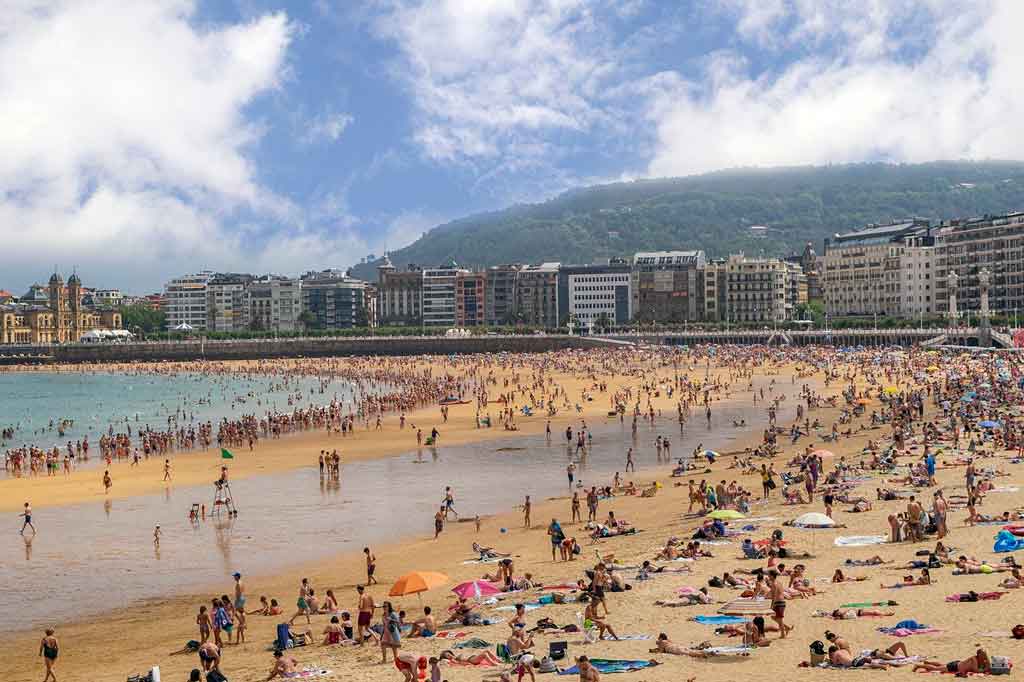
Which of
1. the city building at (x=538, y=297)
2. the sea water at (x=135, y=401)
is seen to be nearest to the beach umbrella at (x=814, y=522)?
the sea water at (x=135, y=401)

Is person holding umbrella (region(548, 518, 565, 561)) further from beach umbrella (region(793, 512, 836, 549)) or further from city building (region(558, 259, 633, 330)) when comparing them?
city building (region(558, 259, 633, 330))

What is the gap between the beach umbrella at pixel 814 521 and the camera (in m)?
21.5

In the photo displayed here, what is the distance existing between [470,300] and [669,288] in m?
38.8

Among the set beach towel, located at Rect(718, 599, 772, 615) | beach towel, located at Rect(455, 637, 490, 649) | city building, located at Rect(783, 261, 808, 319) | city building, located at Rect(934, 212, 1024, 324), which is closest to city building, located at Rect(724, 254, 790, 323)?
city building, located at Rect(783, 261, 808, 319)

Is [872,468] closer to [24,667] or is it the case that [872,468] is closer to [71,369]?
[24,667]

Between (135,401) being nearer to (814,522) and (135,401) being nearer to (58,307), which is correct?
(814,522)

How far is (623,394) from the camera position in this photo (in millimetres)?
62750

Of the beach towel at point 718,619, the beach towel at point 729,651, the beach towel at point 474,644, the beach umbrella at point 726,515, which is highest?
the beach umbrella at point 726,515

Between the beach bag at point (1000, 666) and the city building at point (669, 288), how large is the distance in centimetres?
15017

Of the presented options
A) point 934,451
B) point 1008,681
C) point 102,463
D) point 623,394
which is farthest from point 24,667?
point 623,394

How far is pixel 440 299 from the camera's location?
628 ft

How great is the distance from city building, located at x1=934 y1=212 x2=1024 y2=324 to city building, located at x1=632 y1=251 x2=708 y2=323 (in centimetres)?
3474

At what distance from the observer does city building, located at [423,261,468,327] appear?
18975 centimetres

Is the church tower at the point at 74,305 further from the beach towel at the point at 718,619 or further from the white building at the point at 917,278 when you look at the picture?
the beach towel at the point at 718,619
